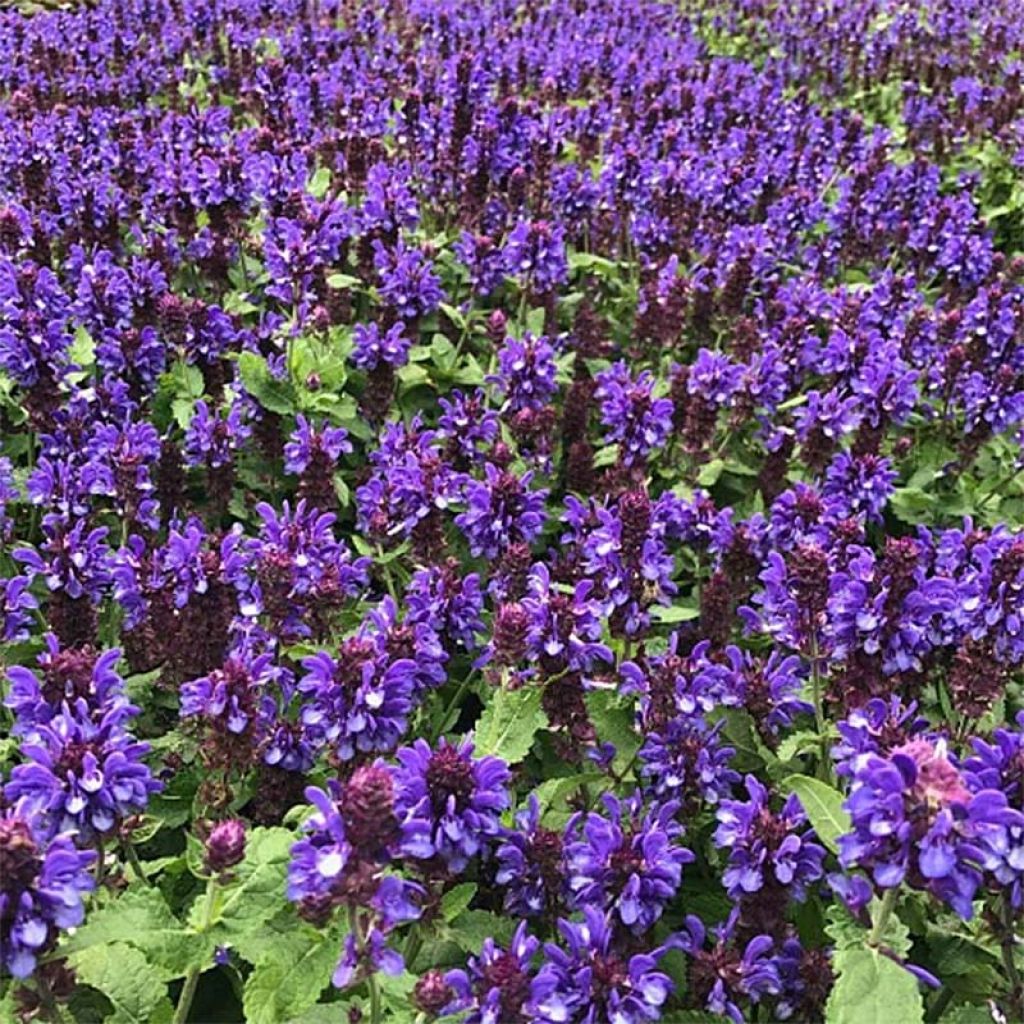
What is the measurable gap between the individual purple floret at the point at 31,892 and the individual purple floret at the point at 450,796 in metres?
0.86

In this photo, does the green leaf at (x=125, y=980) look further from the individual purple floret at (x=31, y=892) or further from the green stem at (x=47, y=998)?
the individual purple floret at (x=31, y=892)

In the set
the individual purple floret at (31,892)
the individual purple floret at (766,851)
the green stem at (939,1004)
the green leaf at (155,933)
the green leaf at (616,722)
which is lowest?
the green stem at (939,1004)

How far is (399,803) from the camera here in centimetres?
312

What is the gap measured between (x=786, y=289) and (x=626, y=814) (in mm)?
5281

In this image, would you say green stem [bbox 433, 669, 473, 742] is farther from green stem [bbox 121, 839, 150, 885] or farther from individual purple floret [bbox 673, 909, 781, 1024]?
individual purple floret [bbox 673, 909, 781, 1024]

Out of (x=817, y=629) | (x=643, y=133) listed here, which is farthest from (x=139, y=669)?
(x=643, y=133)

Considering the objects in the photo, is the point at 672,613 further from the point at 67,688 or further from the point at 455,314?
the point at 455,314

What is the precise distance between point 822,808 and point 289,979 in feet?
5.81

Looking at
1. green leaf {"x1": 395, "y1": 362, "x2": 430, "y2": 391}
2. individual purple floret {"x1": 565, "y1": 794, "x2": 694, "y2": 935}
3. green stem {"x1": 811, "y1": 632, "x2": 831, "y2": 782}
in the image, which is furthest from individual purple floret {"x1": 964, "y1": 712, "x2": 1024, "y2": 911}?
green leaf {"x1": 395, "y1": 362, "x2": 430, "y2": 391}

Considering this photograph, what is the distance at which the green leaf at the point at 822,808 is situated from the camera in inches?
142

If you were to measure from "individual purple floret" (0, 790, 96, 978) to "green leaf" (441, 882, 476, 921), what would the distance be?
1.18 meters

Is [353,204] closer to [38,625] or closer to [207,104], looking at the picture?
[207,104]

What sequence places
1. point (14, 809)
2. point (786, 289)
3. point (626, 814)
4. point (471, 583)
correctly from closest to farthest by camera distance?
point (14, 809)
point (626, 814)
point (471, 583)
point (786, 289)

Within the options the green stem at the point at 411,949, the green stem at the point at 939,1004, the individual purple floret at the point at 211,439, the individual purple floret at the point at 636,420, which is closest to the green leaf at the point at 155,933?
the green stem at the point at 411,949
